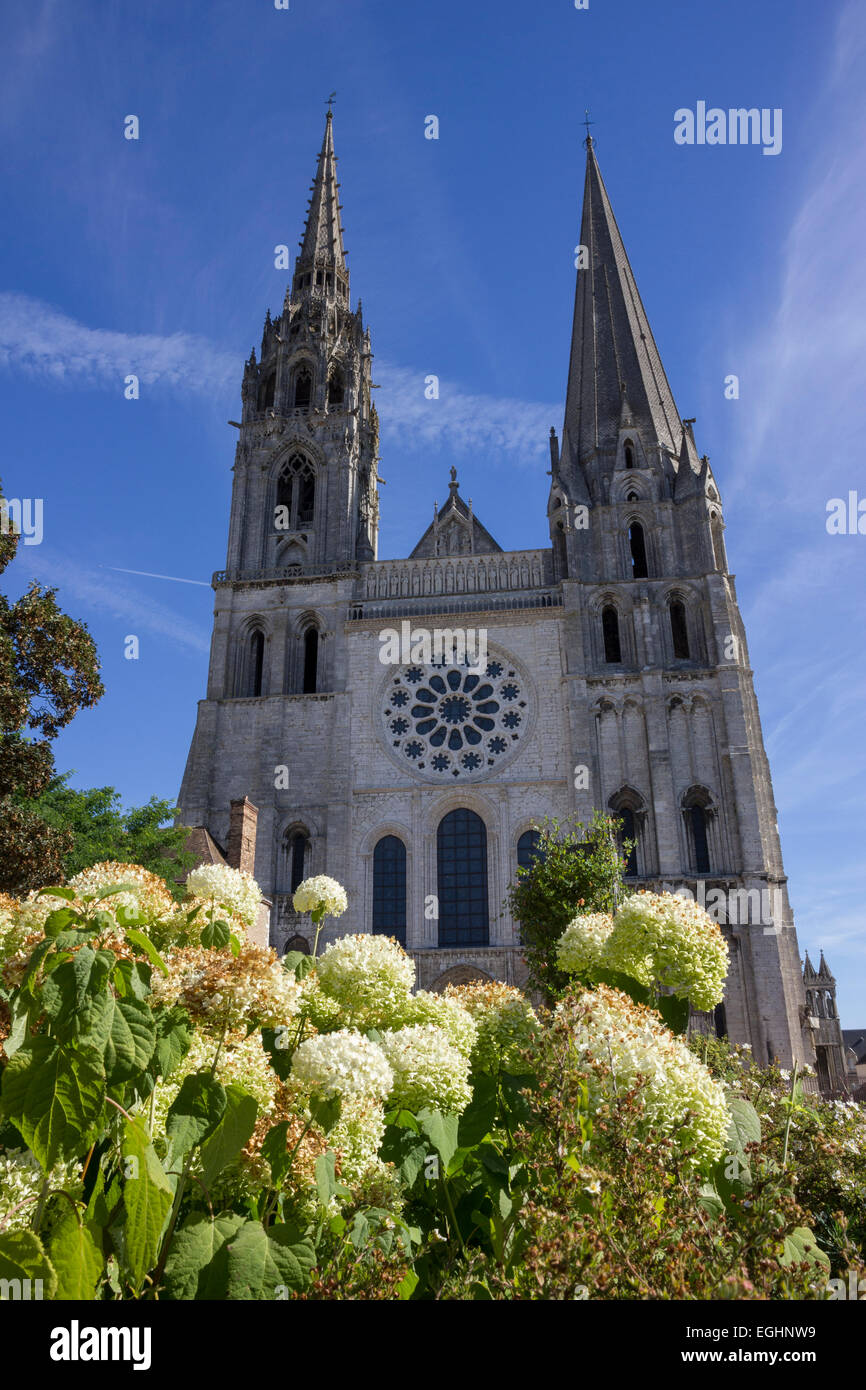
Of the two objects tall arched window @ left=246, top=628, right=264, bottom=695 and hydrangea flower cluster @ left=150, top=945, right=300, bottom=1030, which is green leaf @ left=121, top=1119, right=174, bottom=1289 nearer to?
hydrangea flower cluster @ left=150, top=945, right=300, bottom=1030

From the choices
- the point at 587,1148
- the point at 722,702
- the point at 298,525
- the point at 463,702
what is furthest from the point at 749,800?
the point at 587,1148

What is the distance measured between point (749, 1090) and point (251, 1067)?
2807 millimetres

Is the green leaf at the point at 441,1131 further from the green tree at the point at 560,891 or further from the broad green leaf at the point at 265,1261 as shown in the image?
the green tree at the point at 560,891

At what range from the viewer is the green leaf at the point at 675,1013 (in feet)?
13.6

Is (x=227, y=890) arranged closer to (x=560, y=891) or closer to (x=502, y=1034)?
(x=502, y=1034)

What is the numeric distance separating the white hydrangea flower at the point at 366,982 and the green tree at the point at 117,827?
20359 millimetres

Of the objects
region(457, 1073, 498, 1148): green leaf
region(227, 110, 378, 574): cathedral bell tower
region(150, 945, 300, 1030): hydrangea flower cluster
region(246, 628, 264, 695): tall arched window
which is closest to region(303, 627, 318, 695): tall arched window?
region(246, 628, 264, 695): tall arched window

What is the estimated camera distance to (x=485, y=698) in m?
31.2

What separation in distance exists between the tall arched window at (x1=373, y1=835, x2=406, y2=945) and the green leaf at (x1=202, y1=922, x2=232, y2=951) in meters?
25.6

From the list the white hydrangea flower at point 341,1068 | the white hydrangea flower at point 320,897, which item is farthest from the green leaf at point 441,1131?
the white hydrangea flower at point 320,897

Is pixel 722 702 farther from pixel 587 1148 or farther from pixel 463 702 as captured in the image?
pixel 587 1148

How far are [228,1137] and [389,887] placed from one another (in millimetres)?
26873

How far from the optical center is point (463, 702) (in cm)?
3122

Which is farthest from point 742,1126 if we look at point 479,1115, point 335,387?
point 335,387
